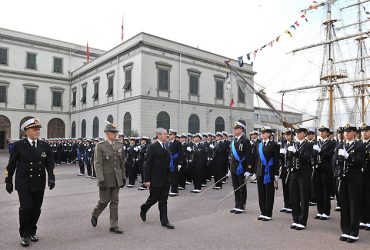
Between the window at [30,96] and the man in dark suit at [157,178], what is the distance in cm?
3681

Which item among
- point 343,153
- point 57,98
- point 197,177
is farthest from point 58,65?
point 343,153

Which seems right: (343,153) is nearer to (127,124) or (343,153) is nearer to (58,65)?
(127,124)

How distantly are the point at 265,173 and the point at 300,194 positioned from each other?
0.98 m

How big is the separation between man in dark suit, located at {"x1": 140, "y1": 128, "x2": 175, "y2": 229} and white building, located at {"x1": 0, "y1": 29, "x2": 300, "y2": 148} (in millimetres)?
21611

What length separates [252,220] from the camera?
23.3ft

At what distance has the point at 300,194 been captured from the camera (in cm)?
655

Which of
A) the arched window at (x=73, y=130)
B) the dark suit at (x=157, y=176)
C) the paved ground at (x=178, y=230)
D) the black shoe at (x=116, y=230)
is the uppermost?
the arched window at (x=73, y=130)

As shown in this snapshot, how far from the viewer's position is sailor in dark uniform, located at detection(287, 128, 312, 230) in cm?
643

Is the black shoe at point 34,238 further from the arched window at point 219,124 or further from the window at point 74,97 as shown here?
the window at point 74,97

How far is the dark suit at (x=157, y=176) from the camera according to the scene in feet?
21.8

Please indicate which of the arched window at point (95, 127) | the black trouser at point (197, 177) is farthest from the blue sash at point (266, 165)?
the arched window at point (95, 127)

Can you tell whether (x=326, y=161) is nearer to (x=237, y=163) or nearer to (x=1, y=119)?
(x=237, y=163)

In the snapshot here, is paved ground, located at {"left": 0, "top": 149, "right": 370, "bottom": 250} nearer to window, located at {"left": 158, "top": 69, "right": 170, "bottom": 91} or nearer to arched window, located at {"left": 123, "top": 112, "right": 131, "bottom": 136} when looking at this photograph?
arched window, located at {"left": 123, "top": 112, "right": 131, "bottom": 136}

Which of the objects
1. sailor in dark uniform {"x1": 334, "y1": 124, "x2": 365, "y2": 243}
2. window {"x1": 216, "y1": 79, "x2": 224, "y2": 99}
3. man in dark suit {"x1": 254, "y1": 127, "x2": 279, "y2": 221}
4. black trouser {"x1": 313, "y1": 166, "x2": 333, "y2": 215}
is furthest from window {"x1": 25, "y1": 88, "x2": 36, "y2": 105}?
sailor in dark uniform {"x1": 334, "y1": 124, "x2": 365, "y2": 243}
